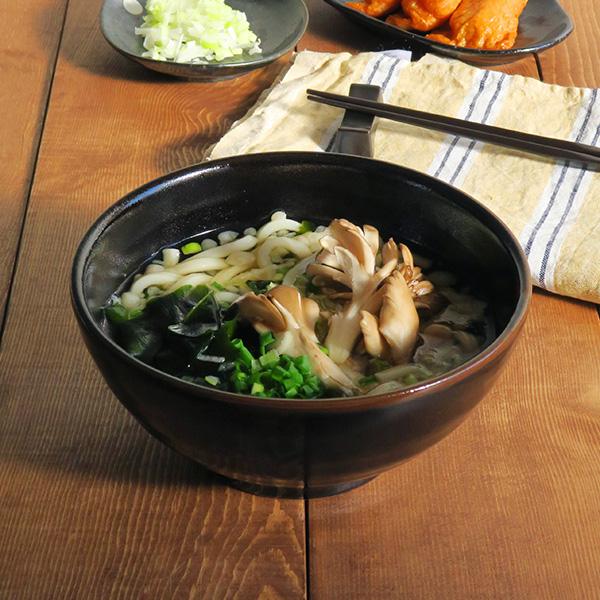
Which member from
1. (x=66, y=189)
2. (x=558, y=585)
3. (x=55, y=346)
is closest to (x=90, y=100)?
(x=66, y=189)

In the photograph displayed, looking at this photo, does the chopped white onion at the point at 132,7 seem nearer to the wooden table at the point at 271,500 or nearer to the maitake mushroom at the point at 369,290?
the wooden table at the point at 271,500

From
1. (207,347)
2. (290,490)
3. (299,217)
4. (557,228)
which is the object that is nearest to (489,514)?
(290,490)

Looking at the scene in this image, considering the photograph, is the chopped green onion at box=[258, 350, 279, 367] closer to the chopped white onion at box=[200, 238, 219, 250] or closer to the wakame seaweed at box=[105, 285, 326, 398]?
the wakame seaweed at box=[105, 285, 326, 398]

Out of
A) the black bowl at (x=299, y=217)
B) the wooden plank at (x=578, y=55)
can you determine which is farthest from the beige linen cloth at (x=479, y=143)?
the black bowl at (x=299, y=217)

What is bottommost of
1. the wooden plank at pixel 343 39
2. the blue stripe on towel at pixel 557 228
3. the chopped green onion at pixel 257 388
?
the wooden plank at pixel 343 39

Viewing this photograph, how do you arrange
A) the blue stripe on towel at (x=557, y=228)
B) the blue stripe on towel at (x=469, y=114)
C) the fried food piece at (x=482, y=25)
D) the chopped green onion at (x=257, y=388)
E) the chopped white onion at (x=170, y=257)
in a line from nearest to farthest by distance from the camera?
the chopped green onion at (x=257, y=388), the chopped white onion at (x=170, y=257), the blue stripe on towel at (x=557, y=228), the blue stripe on towel at (x=469, y=114), the fried food piece at (x=482, y=25)

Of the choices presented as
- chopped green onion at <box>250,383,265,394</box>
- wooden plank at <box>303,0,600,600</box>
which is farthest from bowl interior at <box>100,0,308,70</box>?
chopped green onion at <box>250,383,265,394</box>
